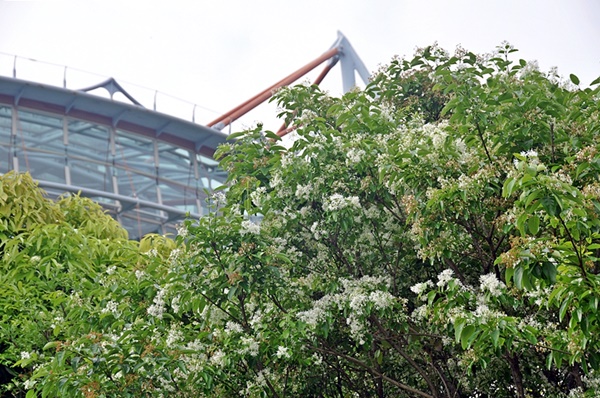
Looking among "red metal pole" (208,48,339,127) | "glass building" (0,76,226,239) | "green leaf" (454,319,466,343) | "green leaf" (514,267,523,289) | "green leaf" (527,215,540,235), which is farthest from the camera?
"red metal pole" (208,48,339,127)

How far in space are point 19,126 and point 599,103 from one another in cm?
1522

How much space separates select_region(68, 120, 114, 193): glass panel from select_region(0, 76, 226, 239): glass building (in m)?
0.02

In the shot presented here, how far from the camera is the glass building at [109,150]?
17406 millimetres

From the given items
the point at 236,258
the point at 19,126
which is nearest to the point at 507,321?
the point at 236,258

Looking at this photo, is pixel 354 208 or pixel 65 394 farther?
pixel 354 208

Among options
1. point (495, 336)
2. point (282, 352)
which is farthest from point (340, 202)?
point (495, 336)

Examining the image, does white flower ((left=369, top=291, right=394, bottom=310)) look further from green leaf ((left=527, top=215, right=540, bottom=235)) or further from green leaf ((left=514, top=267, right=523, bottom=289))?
green leaf ((left=527, top=215, right=540, bottom=235))

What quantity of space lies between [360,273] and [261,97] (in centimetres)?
1848

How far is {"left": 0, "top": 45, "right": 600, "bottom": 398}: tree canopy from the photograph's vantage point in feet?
16.1

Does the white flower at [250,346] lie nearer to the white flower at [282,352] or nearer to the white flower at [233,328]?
the white flower at [233,328]

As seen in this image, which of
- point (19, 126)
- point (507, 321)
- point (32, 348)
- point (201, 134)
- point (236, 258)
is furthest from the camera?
point (201, 134)

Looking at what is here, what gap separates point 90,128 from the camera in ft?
61.5

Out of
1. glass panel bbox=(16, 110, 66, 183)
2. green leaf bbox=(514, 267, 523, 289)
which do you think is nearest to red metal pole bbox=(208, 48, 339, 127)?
glass panel bbox=(16, 110, 66, 183)

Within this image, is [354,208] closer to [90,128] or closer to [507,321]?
[507,321]
